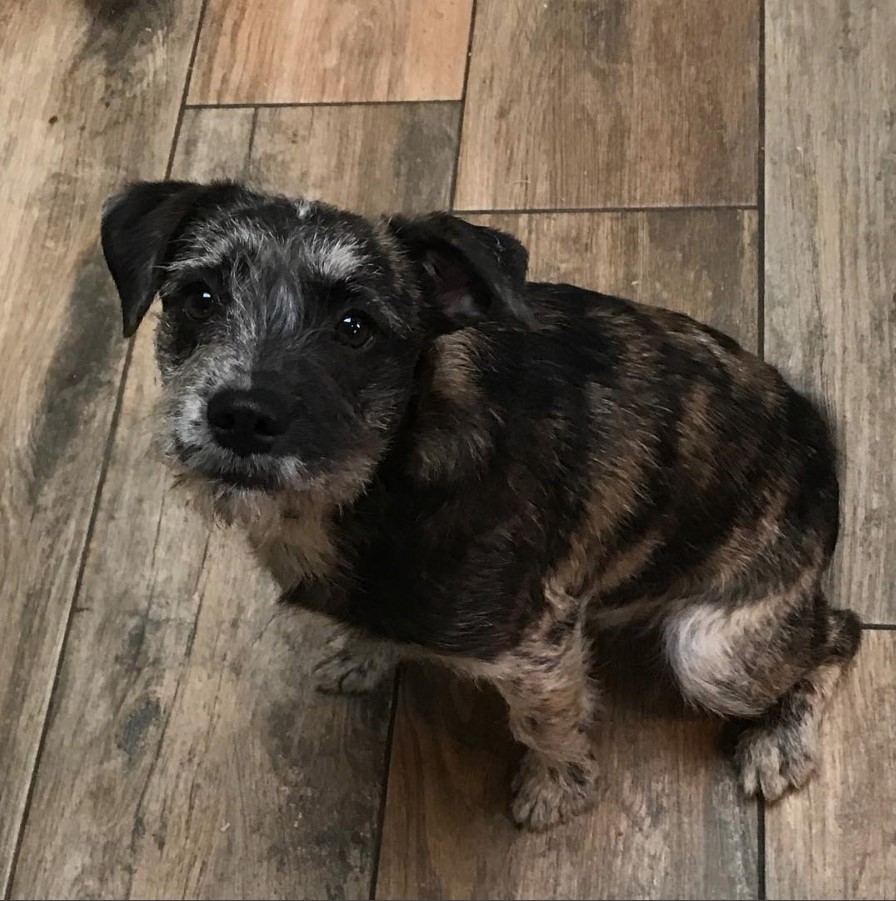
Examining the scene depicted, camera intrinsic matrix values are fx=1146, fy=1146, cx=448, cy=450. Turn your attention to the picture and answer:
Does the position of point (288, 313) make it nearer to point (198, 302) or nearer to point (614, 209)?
point (198, 302)

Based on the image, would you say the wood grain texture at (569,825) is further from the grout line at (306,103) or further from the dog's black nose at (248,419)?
the grout line at (306,103)

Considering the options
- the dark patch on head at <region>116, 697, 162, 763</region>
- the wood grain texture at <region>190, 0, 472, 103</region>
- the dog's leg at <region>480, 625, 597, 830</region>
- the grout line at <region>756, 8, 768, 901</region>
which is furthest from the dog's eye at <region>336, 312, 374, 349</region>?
the wood grain texture at <region>190, 0, 472, 103</region>

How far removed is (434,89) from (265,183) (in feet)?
1.57

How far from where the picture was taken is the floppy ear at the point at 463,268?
1.50m

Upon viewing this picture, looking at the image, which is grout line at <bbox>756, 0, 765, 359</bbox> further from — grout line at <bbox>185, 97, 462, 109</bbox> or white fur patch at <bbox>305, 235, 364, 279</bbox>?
white fur patch at <bbox>305, 235, 364, 279</bbox>

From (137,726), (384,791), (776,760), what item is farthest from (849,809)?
(137,726)

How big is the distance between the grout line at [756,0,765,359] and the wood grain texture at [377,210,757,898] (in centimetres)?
76

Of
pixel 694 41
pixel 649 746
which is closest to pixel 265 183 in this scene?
pixel 694 41

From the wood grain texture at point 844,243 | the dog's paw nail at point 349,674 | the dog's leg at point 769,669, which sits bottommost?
the dog's paw nail at point 349,674

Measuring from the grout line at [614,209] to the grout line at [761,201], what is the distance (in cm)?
4

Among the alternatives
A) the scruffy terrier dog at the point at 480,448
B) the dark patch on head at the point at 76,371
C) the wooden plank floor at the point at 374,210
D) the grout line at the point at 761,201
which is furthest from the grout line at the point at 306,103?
the scruffy terrier dog at the point at 480,448

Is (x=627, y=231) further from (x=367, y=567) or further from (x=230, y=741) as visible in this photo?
(x=230, y=741)

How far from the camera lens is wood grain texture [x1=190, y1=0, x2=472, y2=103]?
2.84 meters

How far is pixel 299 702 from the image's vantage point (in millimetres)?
2238
